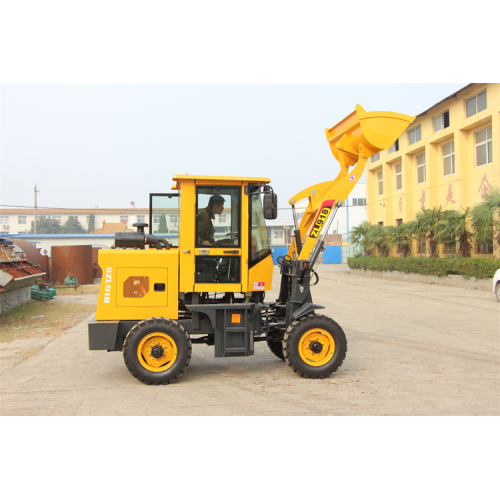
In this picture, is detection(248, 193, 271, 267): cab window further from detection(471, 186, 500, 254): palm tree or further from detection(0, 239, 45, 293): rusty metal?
detection(471, 186, 500, 254): palm tree

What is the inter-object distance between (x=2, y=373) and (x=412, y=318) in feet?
31.0

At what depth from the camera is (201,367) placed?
7.11m

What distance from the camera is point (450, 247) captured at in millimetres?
24250

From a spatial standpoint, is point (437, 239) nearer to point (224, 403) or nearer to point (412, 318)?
point (412, 318)

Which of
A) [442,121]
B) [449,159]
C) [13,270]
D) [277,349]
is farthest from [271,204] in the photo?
[442,121]

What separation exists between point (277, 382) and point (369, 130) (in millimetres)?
3769

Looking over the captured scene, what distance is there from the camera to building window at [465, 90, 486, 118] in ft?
74.9

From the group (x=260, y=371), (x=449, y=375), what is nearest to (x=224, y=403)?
(x=260, y=371)

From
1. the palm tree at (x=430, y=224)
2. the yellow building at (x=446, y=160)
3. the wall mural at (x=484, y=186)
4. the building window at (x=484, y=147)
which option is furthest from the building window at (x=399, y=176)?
the wall mural at (x=484, y=186)

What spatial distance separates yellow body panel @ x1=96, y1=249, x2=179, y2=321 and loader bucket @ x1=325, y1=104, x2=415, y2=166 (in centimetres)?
312

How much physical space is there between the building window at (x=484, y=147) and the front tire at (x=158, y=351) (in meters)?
21.7

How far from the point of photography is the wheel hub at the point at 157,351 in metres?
5.96

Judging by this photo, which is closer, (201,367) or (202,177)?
(202,177)

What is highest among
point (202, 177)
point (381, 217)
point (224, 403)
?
point (381, 217)
